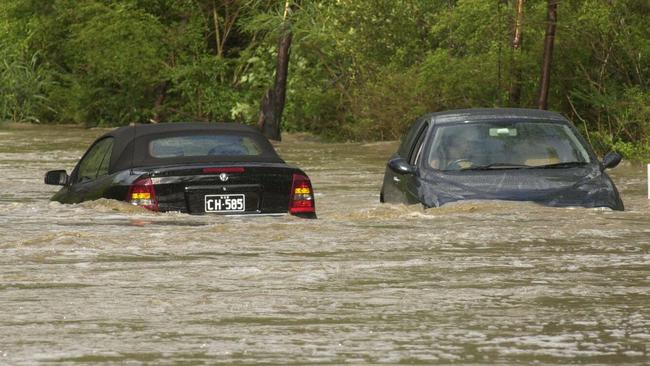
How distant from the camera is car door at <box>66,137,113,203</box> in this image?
630 inches

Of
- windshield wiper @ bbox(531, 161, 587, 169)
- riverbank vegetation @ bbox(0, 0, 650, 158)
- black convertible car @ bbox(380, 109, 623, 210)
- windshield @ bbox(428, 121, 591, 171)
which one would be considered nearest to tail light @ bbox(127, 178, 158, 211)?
black convertible car @ bbox(380, 109, 623, 210)

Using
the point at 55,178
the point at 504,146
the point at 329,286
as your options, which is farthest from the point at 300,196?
the point at 329,286

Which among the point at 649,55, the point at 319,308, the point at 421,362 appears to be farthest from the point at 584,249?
the point at 649,55

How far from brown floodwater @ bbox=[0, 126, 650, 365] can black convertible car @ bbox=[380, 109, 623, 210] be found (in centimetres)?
17

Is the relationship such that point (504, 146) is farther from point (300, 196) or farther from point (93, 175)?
point (93, 175)

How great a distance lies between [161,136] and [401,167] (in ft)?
7.41

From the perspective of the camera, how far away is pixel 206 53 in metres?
55.2

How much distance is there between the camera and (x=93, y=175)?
17.3m

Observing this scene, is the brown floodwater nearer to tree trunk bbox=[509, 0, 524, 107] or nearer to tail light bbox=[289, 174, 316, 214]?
tail light bbox=[289, 174, 316, 214]

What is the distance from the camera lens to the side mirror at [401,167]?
16516mm

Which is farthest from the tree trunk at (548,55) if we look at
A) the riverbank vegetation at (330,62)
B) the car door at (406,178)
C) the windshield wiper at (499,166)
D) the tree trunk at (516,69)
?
the windshield wiper at (499,166)

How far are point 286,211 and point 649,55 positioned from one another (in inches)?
699

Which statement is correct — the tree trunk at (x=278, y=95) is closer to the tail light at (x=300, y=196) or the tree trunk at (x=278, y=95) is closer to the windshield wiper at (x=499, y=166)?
the windshield wiper at (x=499, y=166)

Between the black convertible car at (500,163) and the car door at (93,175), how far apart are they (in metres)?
2.73
